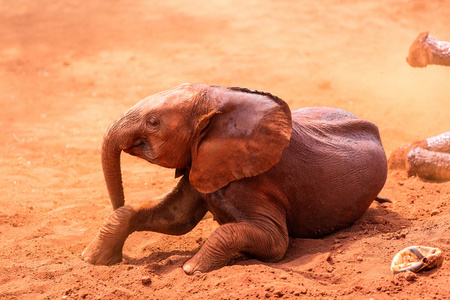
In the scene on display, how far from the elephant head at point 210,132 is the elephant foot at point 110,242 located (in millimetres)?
718

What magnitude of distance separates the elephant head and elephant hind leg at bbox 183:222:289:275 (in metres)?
0.39

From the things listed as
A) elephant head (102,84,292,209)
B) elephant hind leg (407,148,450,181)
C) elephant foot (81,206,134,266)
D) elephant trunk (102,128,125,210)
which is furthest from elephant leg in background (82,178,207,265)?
elephant hind leg (407,148,450,181)

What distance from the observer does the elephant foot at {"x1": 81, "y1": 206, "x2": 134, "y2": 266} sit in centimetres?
541

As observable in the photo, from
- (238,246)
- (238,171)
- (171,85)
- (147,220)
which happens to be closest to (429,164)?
(238,171)

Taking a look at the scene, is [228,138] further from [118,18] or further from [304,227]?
[118,18]

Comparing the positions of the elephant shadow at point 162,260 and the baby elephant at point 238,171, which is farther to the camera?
the elephant shadow at point 162,260

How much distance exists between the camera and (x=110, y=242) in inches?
A: 213

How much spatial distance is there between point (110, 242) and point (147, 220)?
0.45 m

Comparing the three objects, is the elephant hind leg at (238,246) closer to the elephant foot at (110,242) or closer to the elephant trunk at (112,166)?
the elephant foot at (110,242)

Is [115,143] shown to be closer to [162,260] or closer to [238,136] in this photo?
[238,136]

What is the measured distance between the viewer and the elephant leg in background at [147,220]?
542cm

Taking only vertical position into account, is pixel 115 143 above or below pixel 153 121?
below

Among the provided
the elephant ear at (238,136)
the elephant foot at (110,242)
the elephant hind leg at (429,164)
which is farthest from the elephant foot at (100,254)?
the elephant hind leg at (429,164)

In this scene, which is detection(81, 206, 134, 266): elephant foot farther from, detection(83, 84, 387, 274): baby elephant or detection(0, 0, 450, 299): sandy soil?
detection(0, 0, 450, 299): sandy soil
